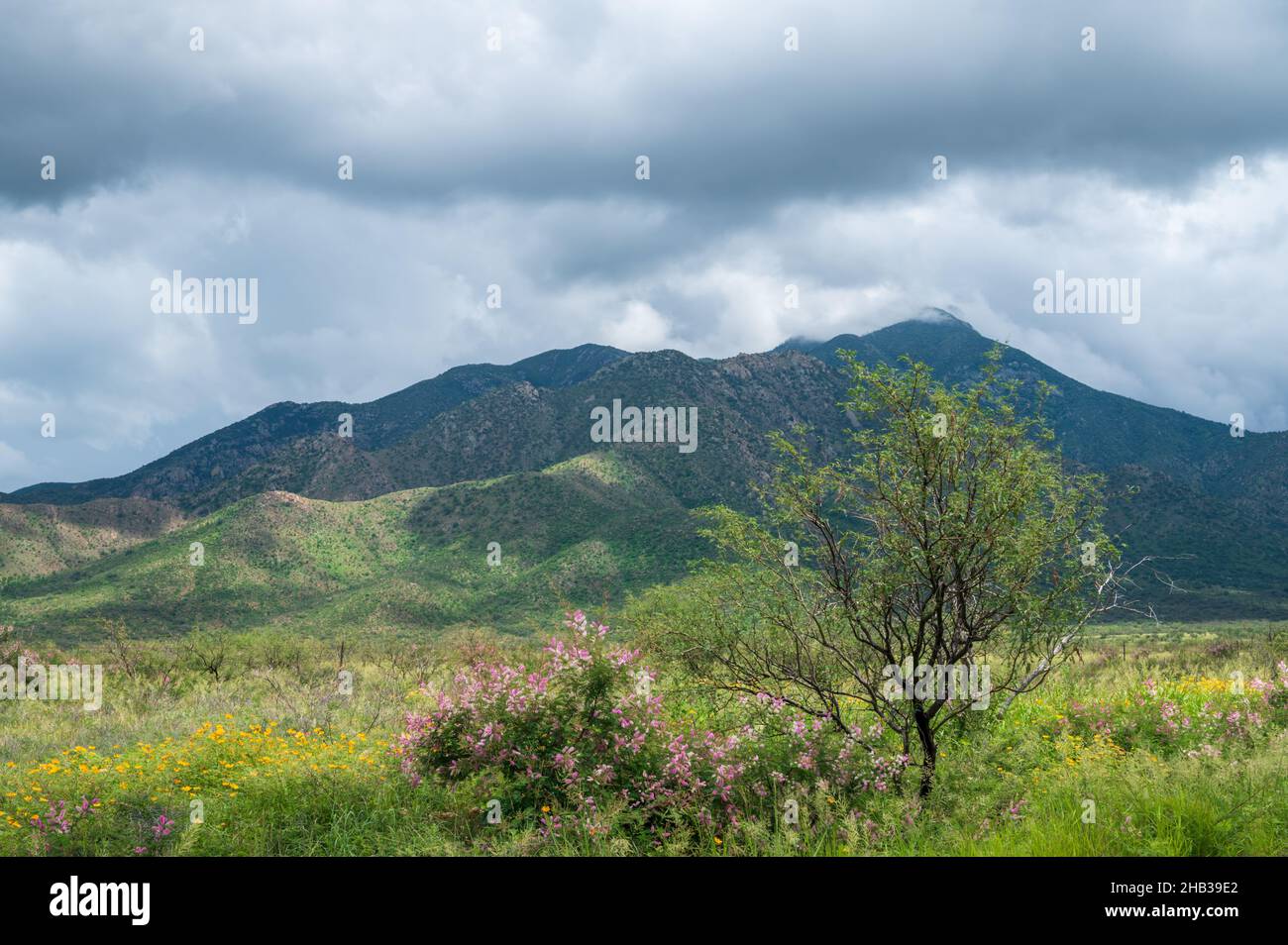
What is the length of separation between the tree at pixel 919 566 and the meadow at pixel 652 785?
0.52 metres

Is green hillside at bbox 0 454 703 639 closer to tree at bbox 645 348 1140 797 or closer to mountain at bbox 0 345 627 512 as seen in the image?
mountain at bbox 0 345 627 512

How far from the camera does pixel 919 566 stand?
773cm

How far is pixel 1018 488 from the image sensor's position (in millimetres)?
7734

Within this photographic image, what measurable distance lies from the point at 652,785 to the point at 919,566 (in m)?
2.88

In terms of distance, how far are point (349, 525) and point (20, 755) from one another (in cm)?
7826

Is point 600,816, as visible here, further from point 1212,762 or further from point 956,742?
point 1212,762

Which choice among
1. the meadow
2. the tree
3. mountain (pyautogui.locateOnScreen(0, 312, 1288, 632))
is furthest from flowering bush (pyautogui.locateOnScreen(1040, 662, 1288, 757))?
mountain (pyautogui.locateOnScreen(0, 312, 1288, 632))

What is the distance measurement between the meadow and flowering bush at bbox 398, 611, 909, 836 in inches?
0.9

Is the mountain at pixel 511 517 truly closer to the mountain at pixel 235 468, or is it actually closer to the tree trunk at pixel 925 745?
the mountain at pixel 235 468

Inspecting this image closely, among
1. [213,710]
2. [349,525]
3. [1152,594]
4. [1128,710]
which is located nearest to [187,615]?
[349,525]

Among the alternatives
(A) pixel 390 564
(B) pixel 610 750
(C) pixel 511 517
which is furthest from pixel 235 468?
(B) pixel 610 750

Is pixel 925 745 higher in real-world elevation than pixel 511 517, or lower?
lower

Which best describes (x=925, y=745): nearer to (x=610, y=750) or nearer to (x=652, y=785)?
(x=652, y=785)

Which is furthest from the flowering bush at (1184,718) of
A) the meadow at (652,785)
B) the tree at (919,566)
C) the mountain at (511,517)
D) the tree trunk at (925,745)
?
the mountain at (511,517)
